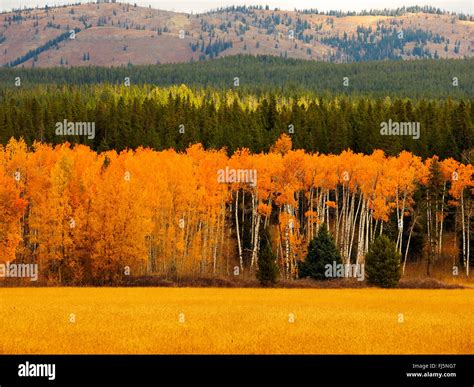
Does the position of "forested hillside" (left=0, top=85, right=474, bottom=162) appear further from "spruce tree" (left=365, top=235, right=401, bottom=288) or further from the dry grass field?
the dry grass field

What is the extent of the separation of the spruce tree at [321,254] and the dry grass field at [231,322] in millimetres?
11683

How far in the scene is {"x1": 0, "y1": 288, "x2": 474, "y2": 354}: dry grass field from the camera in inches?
1420

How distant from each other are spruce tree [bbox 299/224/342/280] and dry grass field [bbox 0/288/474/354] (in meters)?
11.7

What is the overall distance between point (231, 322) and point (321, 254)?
3568 centimetres

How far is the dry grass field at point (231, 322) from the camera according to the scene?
3606cm

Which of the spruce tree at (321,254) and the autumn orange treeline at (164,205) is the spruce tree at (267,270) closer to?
the spruce tree at (321,254)

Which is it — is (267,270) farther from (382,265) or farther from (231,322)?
(231,322)

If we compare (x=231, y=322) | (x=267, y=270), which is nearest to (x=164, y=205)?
(x=267, y=270)

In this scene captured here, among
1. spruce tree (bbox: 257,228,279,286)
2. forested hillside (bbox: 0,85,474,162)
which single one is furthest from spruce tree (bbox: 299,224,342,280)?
forested hillside (bbox: 0,85,474,162)

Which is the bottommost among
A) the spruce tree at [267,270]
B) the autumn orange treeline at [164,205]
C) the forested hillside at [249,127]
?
the spruce tree at [267,270]

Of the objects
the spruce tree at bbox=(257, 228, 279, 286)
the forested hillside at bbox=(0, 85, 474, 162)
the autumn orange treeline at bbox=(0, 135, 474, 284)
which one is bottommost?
the spruce tree at bbox=(257, 228, 279, 286)

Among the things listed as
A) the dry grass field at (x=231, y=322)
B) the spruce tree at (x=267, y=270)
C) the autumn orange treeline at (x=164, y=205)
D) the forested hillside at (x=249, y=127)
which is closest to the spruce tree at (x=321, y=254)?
the autumn orange treeline at (x=164, y=205)
